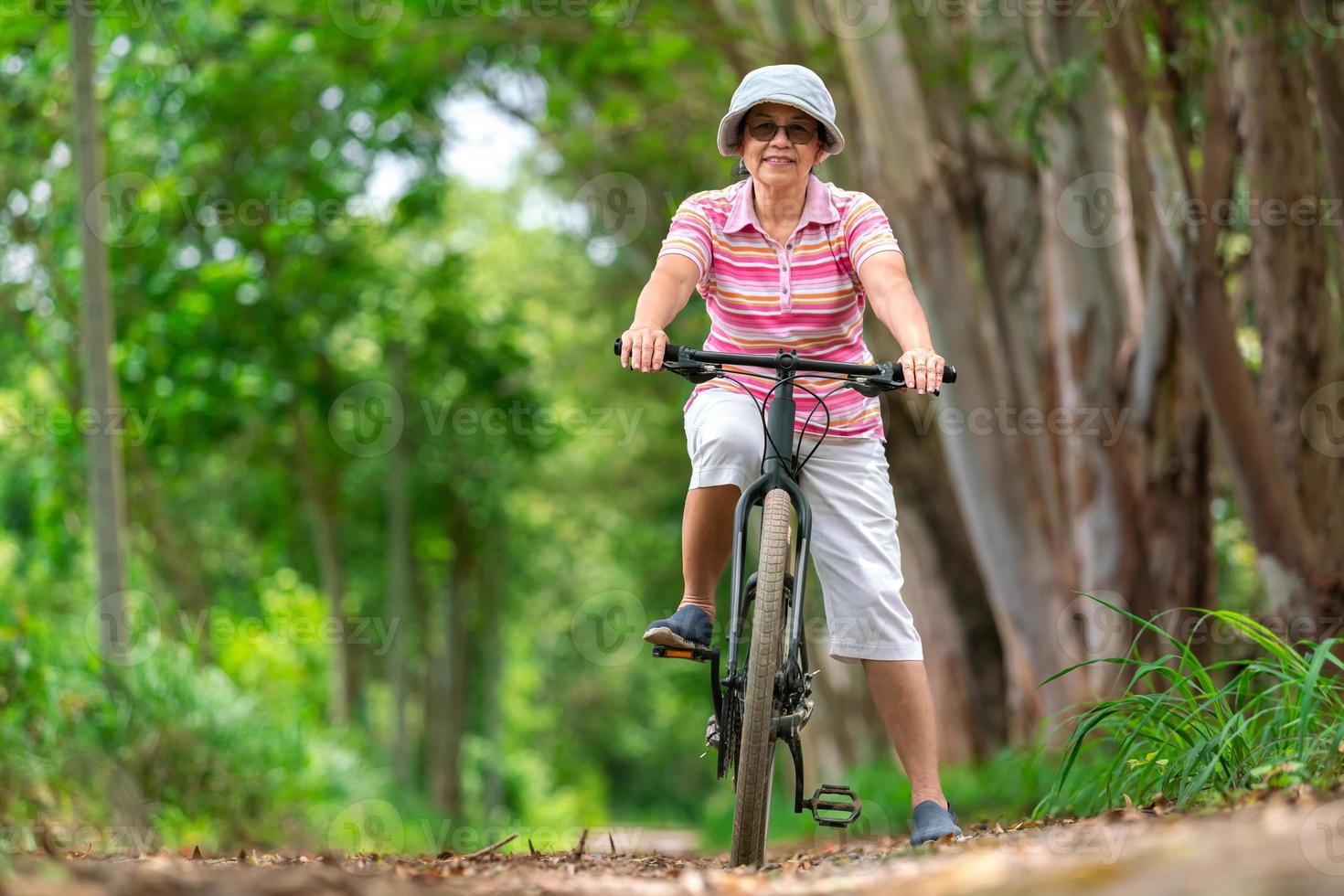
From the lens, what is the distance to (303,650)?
65.6 ft

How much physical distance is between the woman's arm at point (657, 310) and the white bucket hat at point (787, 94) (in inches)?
14.6

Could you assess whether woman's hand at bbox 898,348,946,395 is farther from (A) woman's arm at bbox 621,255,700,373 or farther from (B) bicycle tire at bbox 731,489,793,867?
(A) woman's arm at bbox 621,255,700,373

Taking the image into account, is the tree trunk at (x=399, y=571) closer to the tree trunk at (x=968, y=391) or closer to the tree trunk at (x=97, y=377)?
the tree trunk at (x=97, y=377)

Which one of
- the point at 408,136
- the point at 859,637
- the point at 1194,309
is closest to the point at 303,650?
the point at 408,136

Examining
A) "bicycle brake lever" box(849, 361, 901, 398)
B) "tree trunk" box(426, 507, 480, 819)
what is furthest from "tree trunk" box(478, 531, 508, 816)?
"bicycle brake lever" box(849, 361, 901, 398)

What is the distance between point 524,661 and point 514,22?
34.0m

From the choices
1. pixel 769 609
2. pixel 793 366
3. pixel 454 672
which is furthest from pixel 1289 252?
pixel 454 672

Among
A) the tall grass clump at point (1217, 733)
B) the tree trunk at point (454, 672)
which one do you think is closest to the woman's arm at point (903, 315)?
the tall grass clump at point (1217, 733)

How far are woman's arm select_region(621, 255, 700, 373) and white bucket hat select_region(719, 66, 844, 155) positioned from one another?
1.22 feet

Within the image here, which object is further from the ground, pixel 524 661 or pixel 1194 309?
pixel 1194 309

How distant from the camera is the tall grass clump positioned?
3.57 metres

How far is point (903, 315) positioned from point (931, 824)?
1.40 m

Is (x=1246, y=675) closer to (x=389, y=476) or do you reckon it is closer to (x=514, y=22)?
(x=514, y=22)

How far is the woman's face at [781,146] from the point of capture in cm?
433
